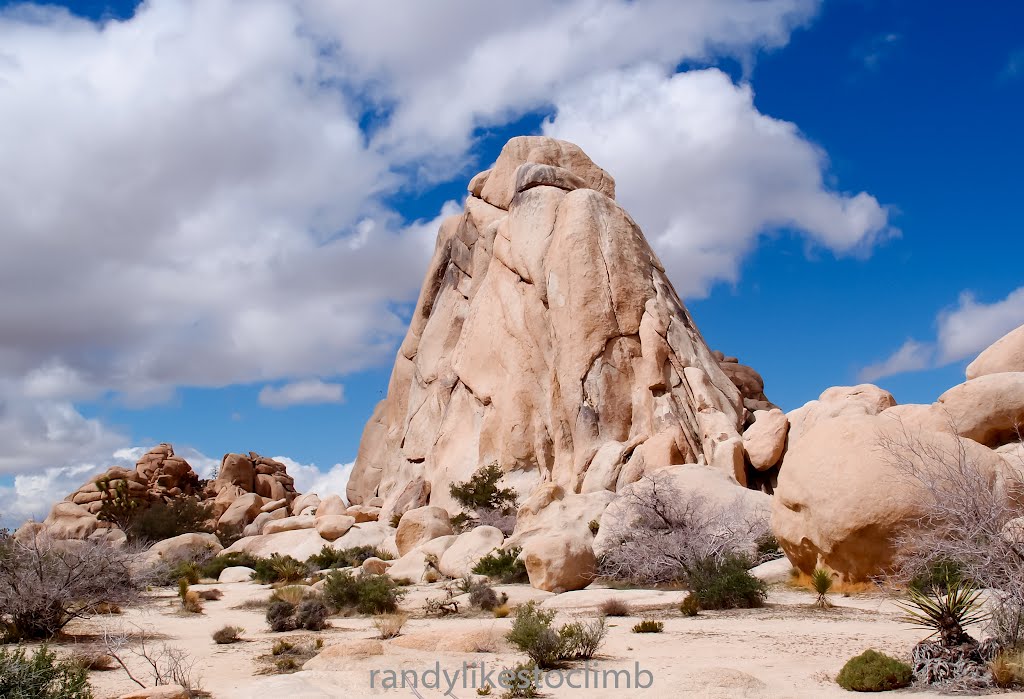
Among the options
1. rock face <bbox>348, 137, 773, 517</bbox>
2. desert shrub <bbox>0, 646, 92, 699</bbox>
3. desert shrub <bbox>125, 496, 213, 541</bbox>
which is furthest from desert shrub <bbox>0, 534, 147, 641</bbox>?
desert shrub <bbox>125, 496, 213, 541</bbox>

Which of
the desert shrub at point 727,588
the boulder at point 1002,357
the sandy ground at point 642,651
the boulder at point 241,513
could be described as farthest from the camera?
the boulder at point 241,513

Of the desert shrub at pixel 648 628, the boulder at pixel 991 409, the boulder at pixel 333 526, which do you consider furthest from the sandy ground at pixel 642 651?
the boulder at pixel 333 526

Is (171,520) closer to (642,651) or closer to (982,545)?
(642,651)

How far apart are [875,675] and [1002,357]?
56.7 ft

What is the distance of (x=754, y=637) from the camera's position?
1125cm

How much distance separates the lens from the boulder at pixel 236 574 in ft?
89.5

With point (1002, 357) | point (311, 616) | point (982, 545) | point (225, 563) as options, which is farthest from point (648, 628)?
point (225, 563)

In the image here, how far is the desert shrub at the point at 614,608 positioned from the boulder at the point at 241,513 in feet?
123

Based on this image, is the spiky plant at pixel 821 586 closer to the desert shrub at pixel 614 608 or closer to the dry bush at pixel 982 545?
the desert shrub at pixel 614 608

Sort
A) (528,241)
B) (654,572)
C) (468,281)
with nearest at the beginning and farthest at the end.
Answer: (654,572) < (528,241) < (468,281)

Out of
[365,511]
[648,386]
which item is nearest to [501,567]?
[648,386]

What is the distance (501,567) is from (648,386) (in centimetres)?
1421

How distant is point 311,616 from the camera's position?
14.7 meters

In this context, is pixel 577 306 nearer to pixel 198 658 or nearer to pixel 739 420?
pixel 739 420
